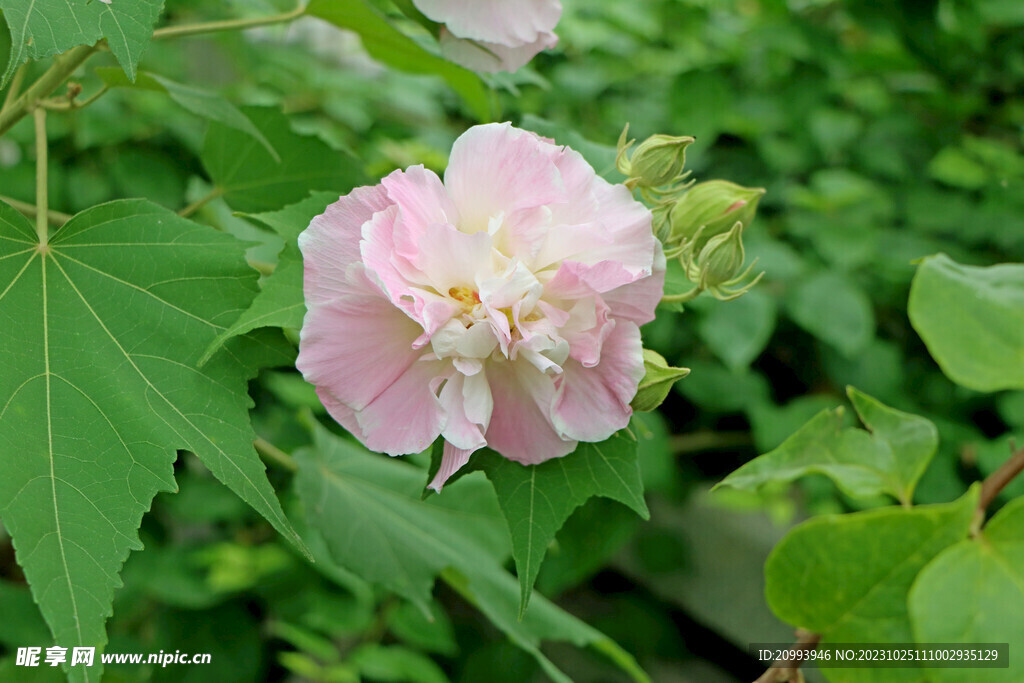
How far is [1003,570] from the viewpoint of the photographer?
301 millimetres

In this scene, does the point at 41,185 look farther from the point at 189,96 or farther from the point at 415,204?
the point at 415,204

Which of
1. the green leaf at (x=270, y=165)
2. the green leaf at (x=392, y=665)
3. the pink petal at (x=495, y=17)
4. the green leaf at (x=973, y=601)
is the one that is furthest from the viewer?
the green leaf at (x=392, y=665)

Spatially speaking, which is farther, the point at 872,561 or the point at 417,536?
the point at 417,536

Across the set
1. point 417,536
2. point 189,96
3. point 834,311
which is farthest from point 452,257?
point 834,311

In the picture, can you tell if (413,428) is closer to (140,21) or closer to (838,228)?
(140,21)

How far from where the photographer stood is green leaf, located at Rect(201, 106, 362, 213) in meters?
0.52

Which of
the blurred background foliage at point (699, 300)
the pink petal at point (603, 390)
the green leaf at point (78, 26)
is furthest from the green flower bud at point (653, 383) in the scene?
the blurred background foliage at point (699, 300)

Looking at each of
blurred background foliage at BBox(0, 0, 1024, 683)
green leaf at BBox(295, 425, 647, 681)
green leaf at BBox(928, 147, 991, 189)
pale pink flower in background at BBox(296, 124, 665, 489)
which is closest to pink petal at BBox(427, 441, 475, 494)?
pale pink flower in background at BBox(296, 124, 665, 489)

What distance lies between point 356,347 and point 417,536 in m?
0.32

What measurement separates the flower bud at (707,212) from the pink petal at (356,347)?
13 centimetres

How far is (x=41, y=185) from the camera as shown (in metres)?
0.40

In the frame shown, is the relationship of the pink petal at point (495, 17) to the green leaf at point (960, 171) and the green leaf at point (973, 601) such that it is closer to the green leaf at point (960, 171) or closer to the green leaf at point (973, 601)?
the green leaf at point (973, 601)

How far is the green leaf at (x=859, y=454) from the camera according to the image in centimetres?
35

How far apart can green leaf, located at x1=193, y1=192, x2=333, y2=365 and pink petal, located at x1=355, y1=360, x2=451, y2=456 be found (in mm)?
46
